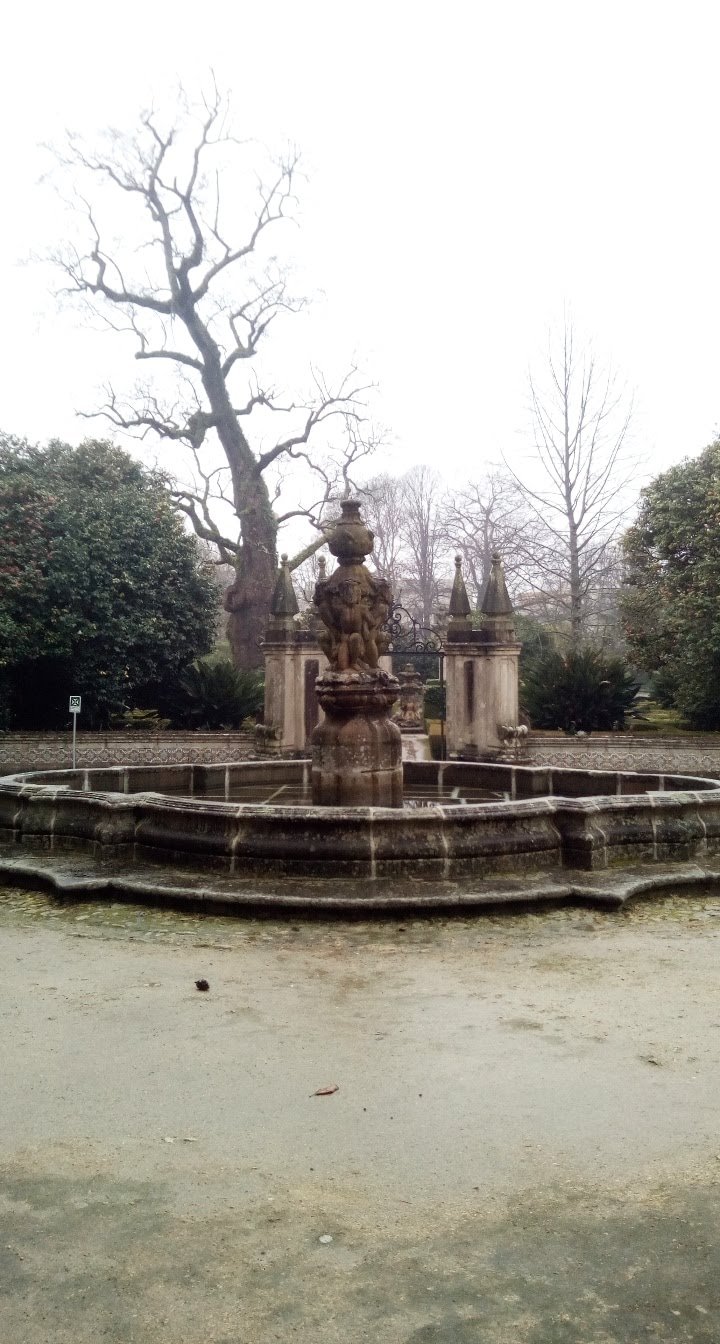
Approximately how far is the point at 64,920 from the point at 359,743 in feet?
10.5


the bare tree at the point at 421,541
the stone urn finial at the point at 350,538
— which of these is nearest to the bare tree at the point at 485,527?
the bare tree at the point at 421,541

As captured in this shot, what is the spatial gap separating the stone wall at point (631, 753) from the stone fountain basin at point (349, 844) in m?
9.69

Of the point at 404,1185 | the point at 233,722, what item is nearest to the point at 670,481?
the point at 233,722

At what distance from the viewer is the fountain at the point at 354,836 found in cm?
688

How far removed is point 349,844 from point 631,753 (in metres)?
12.1

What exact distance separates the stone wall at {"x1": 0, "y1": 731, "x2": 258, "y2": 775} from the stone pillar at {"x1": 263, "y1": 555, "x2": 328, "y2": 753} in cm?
71

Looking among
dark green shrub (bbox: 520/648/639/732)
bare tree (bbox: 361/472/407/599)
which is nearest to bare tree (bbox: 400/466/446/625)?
bare tree (bbox: 361/472/407/599)

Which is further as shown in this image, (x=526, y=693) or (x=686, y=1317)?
(x=526, y=693)

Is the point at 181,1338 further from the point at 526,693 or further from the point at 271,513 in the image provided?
the point at 271,513

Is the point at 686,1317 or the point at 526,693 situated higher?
the point at 526,693

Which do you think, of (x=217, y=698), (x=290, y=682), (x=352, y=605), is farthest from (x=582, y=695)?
(x=352, y=605)

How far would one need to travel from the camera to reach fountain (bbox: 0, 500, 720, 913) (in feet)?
22.6

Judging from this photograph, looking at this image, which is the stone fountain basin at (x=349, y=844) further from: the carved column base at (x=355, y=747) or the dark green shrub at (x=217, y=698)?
the dark green shrub at (x=217, y=698)

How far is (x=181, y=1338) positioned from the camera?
2.28 metres
